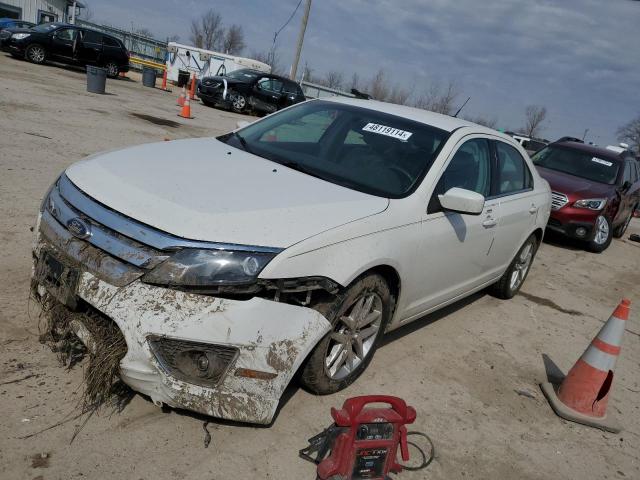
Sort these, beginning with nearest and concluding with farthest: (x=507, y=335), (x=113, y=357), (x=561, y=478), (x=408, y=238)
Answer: (x=113, y=357) → (x=561, y=478) → (x=408, y=238) → (x=507, y=335)

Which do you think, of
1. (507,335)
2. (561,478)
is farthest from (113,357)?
(507,335)

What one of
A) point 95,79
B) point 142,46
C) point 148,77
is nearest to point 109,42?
point 148,77

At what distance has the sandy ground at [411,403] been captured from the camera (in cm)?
252

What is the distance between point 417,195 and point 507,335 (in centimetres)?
212

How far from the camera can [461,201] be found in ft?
11.4

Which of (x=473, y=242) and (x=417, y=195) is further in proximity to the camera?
(x=473, y=242)

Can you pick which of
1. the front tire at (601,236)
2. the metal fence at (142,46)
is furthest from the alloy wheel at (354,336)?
the metal fence at (142,46)

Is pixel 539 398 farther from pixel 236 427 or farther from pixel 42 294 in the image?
pixel 42 294

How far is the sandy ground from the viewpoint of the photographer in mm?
2520

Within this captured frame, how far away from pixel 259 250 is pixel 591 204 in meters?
8.00

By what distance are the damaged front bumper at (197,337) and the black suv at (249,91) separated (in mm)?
18980

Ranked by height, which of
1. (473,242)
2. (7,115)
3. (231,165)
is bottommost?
(7,115)

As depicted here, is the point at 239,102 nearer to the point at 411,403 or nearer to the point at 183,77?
the point at 183,77

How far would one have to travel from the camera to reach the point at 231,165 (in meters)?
3.44
